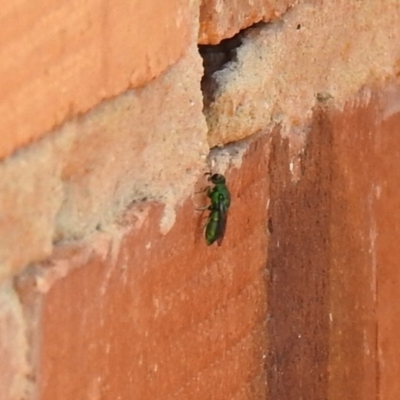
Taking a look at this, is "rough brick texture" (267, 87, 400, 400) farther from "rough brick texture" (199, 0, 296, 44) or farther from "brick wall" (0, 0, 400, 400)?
"rough brick texture" (199, 0, 296, 44)

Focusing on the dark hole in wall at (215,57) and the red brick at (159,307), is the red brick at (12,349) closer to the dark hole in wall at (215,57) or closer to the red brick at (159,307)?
the red brick at (159,307)

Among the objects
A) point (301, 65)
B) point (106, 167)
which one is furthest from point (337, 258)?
point (106, 167)

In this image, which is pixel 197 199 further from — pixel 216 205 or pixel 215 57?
pixel 215 57

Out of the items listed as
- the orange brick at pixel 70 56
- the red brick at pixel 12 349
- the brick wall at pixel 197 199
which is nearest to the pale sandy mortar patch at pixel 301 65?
the brick wall at pixel 197 199

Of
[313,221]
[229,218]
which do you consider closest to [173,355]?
[229,218]

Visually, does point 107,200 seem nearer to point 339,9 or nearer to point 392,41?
point 339,9

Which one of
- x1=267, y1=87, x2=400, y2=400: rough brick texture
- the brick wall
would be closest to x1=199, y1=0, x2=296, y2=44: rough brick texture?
the brick wall
